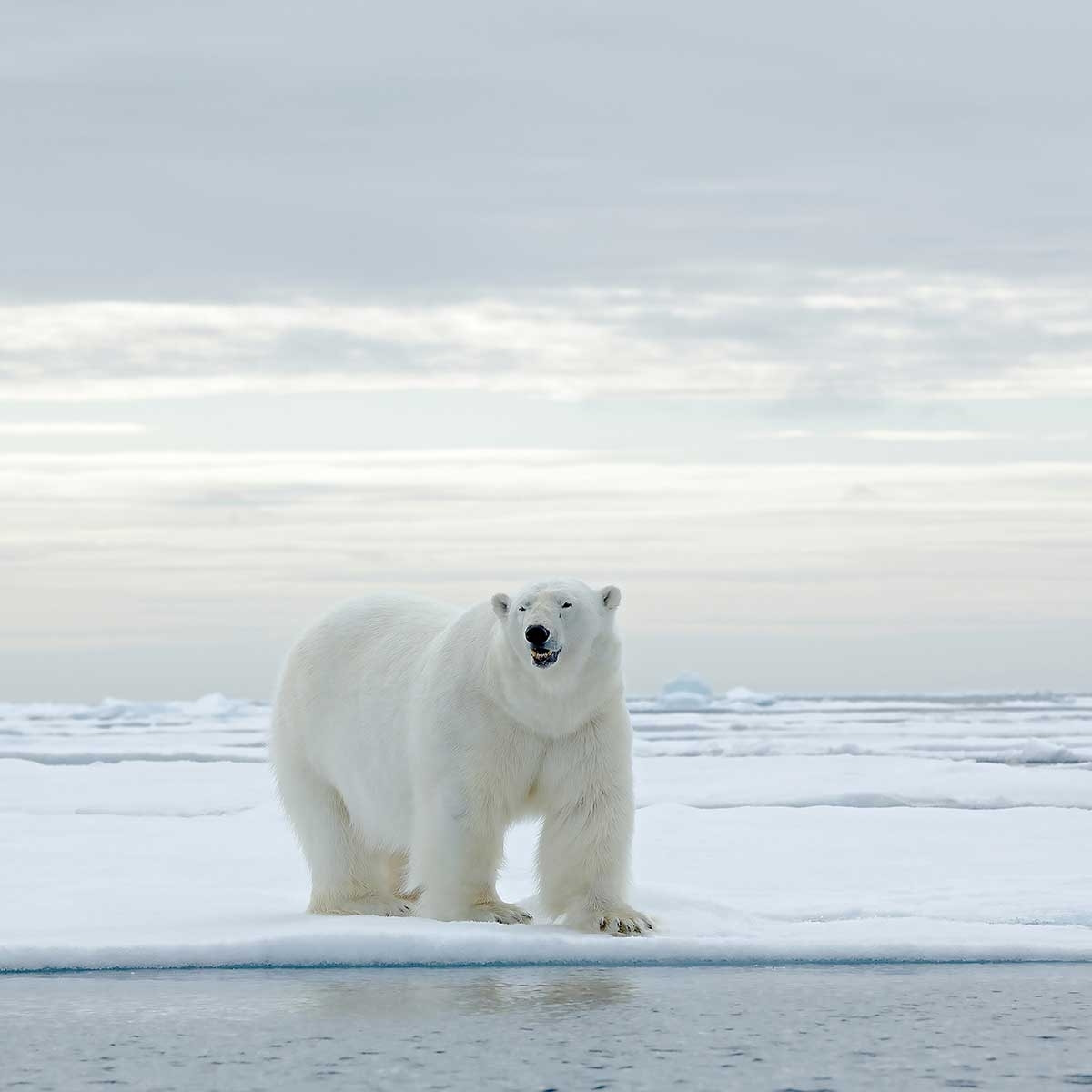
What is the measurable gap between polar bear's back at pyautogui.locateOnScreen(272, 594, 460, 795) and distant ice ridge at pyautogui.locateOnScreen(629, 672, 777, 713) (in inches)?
1013

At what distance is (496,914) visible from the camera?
17.7ft

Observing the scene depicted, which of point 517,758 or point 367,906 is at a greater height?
point 517,758

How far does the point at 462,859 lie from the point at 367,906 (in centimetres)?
84

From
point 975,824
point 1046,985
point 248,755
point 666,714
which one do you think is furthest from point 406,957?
point 666,714

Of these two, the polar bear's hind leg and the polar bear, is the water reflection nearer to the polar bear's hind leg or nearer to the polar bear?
the polar bear

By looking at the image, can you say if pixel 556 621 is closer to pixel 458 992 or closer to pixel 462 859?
pixel 462 859

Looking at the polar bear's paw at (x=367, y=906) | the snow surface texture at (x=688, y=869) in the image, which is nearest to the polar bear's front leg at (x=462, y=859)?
the snow surface texture at (x=688, y=869)

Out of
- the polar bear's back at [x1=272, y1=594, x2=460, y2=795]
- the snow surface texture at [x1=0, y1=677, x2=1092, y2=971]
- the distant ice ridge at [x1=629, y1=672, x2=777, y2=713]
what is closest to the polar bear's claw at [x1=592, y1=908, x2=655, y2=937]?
the snow surface texture at [x1=0, y1=677, x2=1092, y2=971]

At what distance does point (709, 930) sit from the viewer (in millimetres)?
5543

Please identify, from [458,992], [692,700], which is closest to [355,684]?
[458,992]

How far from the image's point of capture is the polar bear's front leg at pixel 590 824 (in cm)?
544

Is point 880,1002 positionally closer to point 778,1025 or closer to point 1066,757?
point 778,1025

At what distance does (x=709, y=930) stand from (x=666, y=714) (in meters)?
25.3

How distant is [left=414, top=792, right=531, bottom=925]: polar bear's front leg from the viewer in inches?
212
